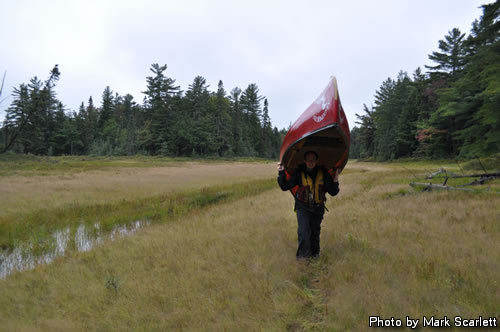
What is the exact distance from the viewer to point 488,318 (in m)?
2.86

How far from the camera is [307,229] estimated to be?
475cm

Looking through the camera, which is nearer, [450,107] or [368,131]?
[450,107]

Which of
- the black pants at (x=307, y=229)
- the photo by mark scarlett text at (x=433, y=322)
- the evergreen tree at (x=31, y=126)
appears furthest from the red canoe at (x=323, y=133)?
the evergreen tree at (x=31, y=126)

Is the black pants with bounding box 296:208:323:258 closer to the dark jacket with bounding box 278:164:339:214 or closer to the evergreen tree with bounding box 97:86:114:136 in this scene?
the dark jacket with bounding box 278:164:339:214

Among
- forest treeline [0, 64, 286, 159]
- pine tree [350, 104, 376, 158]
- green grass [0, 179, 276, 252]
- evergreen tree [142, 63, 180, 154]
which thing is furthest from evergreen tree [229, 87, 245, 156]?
green grass [0, 179, 276, 252]

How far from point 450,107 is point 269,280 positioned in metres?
34.0

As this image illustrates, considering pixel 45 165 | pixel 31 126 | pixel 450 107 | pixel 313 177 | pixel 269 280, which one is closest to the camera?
pixel 269 280

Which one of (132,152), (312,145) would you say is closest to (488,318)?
(312,145)

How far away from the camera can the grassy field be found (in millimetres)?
3303

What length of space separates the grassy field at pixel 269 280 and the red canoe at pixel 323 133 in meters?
2.05

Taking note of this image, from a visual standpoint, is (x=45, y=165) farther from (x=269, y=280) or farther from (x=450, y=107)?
(x=450, y=107)

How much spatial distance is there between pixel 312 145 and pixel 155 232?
5.51 meters

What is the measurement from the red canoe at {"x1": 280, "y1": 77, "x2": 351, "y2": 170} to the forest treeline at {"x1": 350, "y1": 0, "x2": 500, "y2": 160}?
519 inches

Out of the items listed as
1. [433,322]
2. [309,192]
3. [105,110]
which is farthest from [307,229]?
[105,110]
